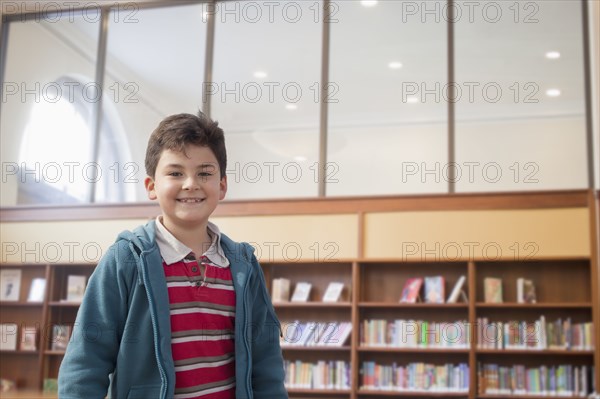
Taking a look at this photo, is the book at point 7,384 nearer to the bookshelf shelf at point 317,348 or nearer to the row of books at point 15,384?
the row of books at point 15,384

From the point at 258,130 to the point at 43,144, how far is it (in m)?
2.36

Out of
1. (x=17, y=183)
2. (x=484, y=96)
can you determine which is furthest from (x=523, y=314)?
(x=17, y=183)

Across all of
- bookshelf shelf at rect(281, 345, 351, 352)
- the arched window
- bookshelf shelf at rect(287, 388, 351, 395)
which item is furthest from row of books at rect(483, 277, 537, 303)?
the arched window

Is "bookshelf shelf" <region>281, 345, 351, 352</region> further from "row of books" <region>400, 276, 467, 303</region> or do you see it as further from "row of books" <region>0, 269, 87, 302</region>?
"row of books" <region>0, 269, 87, 302</region>

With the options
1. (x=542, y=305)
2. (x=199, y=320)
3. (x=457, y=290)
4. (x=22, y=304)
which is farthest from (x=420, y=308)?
(x=199, y=320)

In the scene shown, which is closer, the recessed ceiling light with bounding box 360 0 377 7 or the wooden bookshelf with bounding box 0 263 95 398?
the recessed ceiling light with bounding box 360 0 377 7

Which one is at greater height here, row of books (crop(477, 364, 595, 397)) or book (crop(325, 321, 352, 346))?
book (crop(325, 321, 352, 346))

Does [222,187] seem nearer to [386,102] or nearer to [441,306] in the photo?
[441,306]

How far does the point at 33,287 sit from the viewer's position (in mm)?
7375

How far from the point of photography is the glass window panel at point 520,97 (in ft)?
20.8

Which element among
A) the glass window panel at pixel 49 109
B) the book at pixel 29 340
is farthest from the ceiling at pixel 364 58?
the book at pixel 29 340

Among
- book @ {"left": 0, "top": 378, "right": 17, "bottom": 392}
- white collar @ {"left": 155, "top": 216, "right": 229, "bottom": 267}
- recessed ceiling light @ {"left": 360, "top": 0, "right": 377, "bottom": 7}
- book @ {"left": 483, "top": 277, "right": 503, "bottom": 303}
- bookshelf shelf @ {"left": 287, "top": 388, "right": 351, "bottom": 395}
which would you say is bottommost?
book @ {"left": 0, "top": 378, "right": 17, "bottom": 392}

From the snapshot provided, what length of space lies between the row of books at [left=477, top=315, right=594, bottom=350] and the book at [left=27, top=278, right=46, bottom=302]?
13.8ft

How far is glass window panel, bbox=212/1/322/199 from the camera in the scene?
22.8 feet
